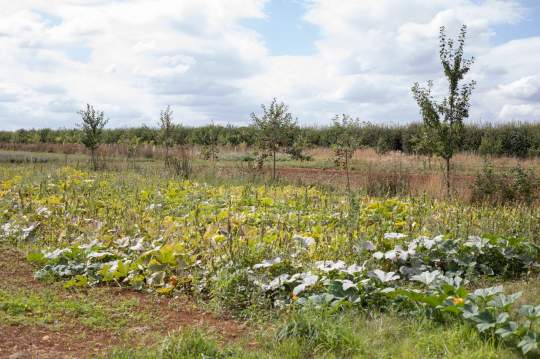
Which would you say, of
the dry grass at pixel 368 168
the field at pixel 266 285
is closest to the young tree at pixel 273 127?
the dry grass at pixel 368 168

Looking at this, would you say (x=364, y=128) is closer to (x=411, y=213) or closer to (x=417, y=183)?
(x=417, y=183)

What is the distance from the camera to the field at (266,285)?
371 cm

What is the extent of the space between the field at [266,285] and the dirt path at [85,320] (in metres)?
0.01

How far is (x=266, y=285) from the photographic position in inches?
185

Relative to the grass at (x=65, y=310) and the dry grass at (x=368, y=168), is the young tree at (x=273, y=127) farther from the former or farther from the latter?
the grass at (x=65, y=310)

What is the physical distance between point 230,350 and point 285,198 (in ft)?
19.4

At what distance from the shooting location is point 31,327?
14.2 feet

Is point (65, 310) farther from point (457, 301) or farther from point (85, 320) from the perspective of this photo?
point (457, 301)

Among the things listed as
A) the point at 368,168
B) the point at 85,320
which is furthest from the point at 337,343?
the point at 368,168

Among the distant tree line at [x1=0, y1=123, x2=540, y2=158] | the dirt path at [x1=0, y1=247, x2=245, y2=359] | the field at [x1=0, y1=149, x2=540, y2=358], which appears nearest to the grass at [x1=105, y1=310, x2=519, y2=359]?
the field at [x1=0, y1=149, x2=540, y2=358]

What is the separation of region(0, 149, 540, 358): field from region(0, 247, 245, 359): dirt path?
1 centimetres

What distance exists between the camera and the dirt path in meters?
3.95

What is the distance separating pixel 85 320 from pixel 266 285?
1427 mm

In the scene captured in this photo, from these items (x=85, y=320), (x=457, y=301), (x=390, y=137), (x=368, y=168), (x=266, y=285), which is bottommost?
(x=85, y=320)
